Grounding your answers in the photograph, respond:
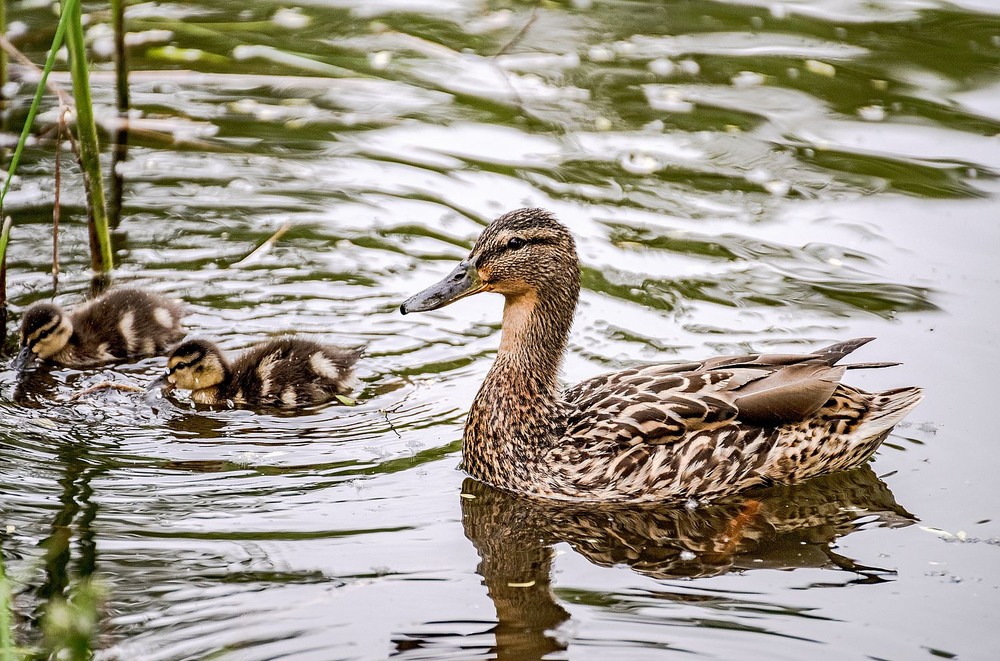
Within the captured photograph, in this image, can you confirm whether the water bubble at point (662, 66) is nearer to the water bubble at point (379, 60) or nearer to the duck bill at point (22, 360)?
the water bubble at point (379, 60)

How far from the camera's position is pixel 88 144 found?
5.54 m

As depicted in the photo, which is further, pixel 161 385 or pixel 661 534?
pixel 161 385

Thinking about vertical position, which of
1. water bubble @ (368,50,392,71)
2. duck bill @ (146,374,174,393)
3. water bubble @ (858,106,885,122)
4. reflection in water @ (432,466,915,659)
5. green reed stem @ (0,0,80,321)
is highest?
green reed stem @ (0,0,80,321)

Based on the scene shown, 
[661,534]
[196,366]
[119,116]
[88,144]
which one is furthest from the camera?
[119,116]

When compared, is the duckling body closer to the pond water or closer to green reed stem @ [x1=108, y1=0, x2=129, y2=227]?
the pond water

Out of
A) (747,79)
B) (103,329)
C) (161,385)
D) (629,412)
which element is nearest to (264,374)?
(161,385)

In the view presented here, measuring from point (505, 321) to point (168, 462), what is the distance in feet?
4.53

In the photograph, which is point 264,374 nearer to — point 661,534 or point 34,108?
point 34,108

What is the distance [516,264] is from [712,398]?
2.90 feet

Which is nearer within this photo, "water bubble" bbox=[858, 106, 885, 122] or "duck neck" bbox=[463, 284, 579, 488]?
"duck neck" bbox=[463, 284, 579, 488]

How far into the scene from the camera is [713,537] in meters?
4.50

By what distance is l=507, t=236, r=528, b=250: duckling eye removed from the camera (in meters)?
4.92

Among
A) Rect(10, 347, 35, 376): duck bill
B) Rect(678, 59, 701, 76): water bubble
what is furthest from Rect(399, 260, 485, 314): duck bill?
Rect(678, 59, 701, 76): water bubble

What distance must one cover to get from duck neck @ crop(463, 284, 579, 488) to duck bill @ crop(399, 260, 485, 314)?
21 centimetres
